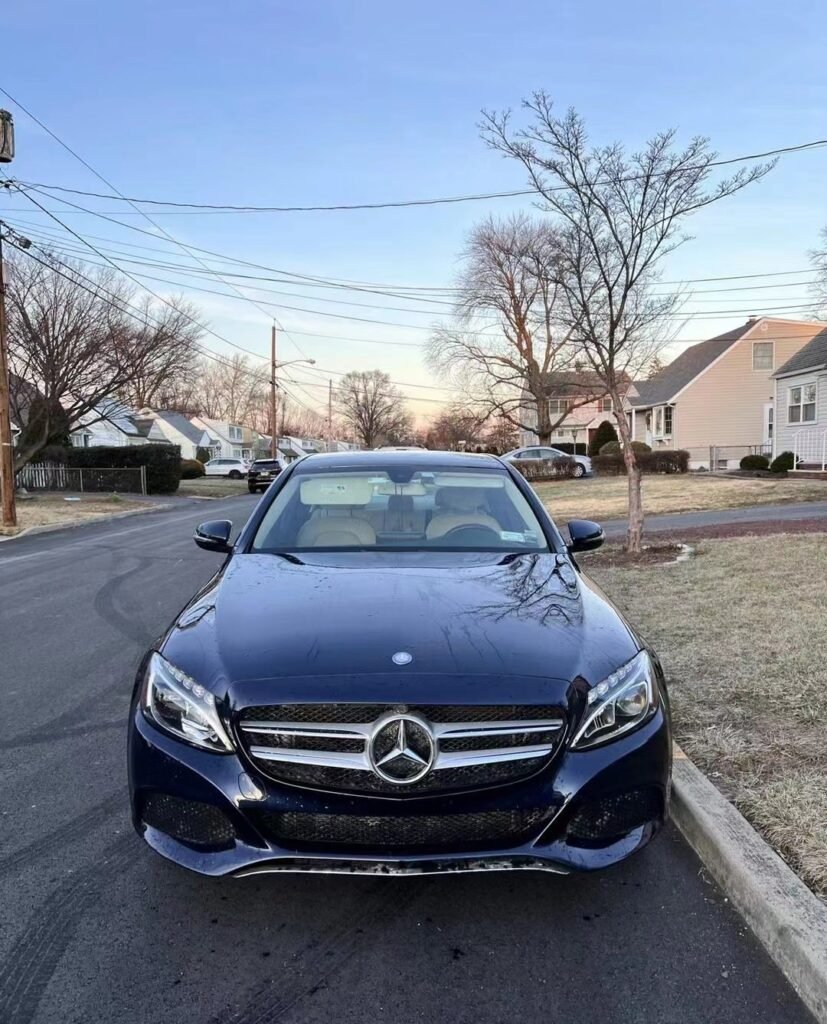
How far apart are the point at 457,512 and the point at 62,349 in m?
23.3

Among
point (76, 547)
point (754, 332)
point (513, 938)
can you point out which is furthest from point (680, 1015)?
point (754, 332)

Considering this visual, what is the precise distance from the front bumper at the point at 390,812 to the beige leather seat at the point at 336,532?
1584 millimetres

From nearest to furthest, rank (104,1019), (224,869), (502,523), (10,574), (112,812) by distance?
(104,1019), (224,869), (112,812), (502,523), (10,574)

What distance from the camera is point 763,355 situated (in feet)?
120

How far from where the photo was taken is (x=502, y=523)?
4039 mm

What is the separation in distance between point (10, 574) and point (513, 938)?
9.69 meters

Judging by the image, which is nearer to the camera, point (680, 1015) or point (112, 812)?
point (680, 1015)

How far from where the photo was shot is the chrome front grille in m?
2.20

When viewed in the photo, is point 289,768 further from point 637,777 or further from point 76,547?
point 76,547

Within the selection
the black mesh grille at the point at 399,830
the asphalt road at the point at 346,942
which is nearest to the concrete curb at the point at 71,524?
the asphalt road at the point at 346,942

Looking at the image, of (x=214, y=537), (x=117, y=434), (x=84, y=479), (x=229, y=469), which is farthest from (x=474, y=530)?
(x=117, y=434)

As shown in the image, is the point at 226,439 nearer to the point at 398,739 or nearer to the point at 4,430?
the point at 4,430

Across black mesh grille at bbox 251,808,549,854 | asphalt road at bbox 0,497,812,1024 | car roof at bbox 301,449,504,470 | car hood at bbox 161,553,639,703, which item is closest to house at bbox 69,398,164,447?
car roof at bbox 301,449,504,470

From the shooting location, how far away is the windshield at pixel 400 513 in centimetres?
381
